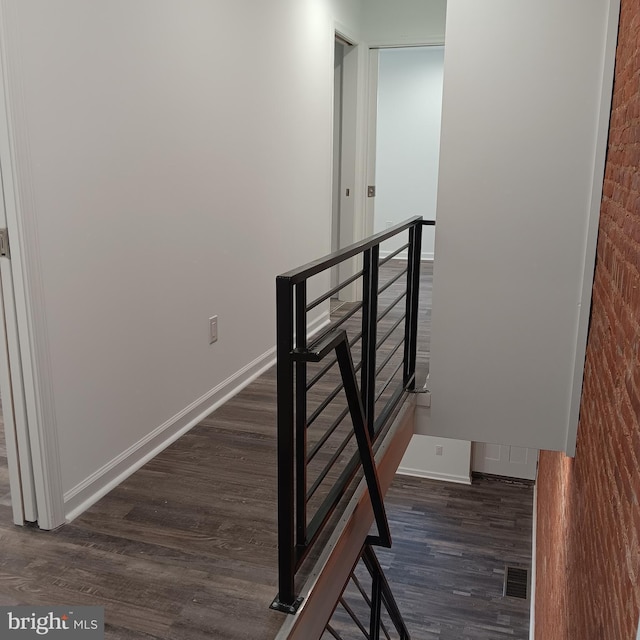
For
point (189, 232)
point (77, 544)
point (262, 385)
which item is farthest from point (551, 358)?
point (77, 544)

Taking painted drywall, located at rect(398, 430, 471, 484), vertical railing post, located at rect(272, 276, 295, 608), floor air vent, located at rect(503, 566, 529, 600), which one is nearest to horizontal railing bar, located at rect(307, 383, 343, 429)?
vertical railing post, located at rect(272, 276, 295, 608)

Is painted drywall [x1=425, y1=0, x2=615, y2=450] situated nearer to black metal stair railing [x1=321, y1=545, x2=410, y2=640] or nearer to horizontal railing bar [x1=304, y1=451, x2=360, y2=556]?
black metal stair railing [x1=321, y1=545, x2=410, y2=640]

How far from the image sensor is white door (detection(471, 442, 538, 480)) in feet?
25.6

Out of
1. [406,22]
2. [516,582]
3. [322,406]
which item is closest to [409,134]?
[406,22]

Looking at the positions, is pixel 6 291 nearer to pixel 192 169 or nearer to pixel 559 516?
pixel 192 169

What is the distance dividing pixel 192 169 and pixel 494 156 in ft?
4.24

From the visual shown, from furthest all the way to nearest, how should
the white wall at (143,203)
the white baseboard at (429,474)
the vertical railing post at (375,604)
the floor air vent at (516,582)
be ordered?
the white baseboard at (429,474) < the floor air vent at (516,582) < the vertical railing post at (375,604) < the white wall at (143,203)

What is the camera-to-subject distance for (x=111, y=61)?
7.84 feet

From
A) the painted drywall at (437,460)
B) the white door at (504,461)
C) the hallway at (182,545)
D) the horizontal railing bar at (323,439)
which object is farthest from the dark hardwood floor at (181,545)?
the white door at (504,461)

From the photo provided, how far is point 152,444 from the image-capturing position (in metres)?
2.82

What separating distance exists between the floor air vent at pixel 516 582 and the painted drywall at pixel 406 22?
4433 millimetres

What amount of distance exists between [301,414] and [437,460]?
6159mm

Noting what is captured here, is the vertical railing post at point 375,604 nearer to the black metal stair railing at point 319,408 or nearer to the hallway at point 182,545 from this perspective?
the black metal stair railing at point 319,408

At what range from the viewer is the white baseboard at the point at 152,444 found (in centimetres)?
Answer: 240
